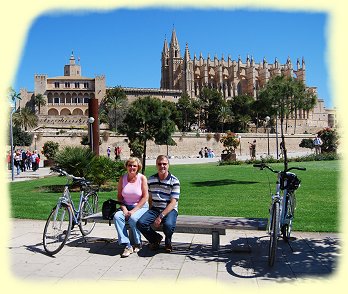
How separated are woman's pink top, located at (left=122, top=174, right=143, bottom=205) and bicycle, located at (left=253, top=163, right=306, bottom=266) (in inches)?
61.3

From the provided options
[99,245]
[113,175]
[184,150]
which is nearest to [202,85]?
[184,150]

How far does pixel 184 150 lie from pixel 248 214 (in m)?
46.9

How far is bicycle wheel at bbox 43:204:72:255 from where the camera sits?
→ 5105 mm

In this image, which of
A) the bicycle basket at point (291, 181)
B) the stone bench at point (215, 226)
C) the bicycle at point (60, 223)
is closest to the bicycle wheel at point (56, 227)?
the bicycle at point (60, 223)

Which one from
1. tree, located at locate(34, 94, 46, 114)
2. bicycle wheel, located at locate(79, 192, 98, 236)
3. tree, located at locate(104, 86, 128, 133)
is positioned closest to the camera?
bicycle wheel, located at locate(79, 192, 98, 236)

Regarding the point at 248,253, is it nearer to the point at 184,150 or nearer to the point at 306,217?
the point at 306,217

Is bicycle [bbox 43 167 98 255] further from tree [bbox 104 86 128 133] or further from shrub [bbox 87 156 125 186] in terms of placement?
tree [bbox 104 86 128 133]

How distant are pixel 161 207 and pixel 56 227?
1386 millimetres

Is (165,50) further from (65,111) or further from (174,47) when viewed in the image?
(65,111)

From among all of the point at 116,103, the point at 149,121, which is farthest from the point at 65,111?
the point at 149,121

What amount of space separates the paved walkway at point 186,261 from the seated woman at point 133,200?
A: 286mm

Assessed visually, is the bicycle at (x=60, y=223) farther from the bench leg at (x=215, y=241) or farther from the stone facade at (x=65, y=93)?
the stone facade at (x=65, y=93)

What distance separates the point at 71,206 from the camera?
17.5 feet

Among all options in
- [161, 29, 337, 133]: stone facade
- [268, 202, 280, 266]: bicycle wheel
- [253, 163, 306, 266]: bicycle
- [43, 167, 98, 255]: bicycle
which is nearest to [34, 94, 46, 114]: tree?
[161, 29, 337, 133]: stone facade
